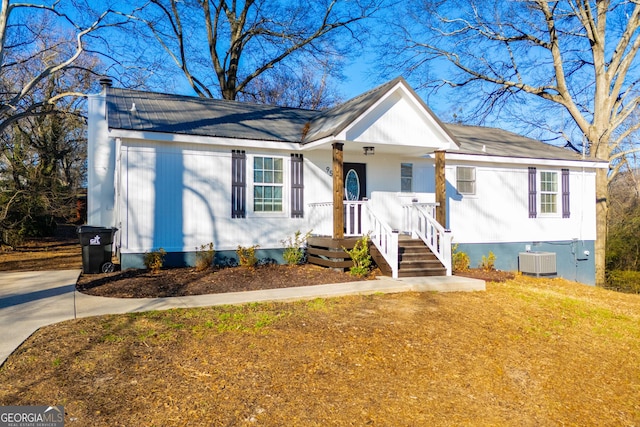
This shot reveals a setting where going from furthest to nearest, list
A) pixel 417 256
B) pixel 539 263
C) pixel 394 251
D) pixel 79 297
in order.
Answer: pixel 539 263 → pixel 417 256 → pixel 394 251 → pixel 79 297

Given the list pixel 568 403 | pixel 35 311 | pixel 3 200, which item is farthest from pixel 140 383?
pixel 3 200

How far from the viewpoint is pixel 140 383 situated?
3.98m

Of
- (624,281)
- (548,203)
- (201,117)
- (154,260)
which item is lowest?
(624,281)

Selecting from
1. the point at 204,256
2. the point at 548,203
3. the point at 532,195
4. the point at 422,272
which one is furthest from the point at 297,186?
the point at 548,203

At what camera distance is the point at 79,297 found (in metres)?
7.23

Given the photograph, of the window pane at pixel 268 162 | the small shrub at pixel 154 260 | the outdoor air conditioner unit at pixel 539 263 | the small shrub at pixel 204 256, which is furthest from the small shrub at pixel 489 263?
the small shrub at pixel 154 260

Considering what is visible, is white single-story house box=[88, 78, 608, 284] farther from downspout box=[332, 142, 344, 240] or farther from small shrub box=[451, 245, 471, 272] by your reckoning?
small shrub box=[451, 245, 471, 272]

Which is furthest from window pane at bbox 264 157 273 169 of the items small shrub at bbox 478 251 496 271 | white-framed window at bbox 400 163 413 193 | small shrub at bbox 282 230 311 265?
small shrub at bbox 478 251 496 271

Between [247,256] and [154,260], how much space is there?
2.05 meters

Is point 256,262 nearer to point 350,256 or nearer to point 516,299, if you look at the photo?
point 350,256

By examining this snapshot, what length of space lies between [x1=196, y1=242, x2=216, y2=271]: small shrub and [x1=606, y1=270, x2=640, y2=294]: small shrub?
47.0ft

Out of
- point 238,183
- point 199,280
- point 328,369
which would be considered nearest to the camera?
point 328,369

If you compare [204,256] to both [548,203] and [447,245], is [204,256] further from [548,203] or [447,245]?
[548,203]

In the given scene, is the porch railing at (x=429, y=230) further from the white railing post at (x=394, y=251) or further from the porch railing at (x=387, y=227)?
the white railing post at (x=394, y=251)
